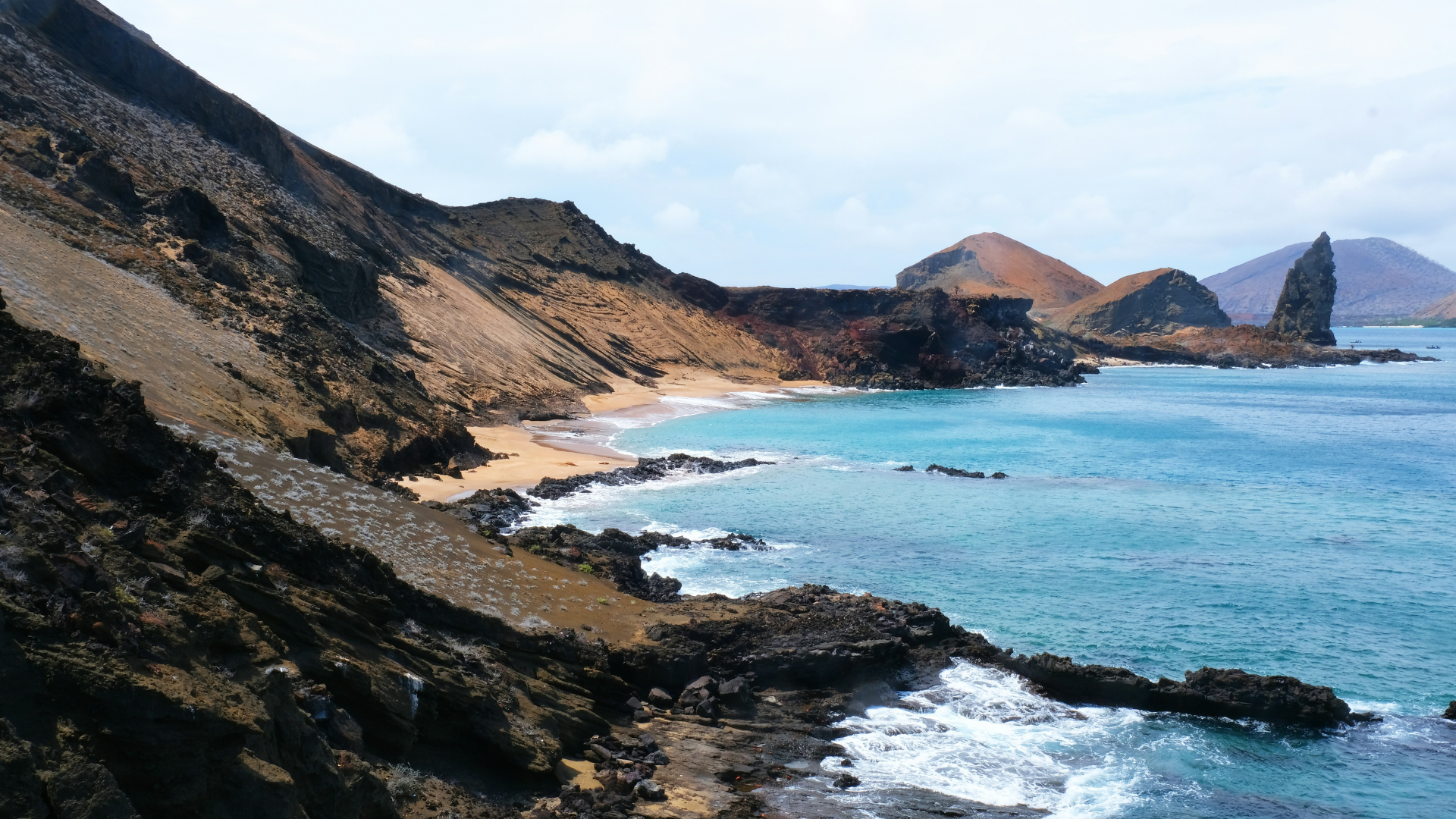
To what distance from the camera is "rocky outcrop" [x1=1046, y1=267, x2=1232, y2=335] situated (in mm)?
154500

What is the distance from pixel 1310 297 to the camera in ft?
418

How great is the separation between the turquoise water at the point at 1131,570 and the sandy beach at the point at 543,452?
3.02 m

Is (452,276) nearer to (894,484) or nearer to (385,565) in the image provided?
(894,484)

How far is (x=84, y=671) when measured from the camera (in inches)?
252

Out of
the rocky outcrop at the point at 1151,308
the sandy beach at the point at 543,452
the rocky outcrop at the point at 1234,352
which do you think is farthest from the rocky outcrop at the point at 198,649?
the rocky outcrop at the point at 1151,308

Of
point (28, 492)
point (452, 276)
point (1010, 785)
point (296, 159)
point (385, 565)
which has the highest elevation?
point (296, 159)

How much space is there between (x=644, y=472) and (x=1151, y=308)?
145590 mm

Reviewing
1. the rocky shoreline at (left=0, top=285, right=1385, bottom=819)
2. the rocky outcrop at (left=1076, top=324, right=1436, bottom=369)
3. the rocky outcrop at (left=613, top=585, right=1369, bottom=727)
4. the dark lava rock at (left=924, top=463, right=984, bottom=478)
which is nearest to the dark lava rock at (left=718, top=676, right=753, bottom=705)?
the rocky shoreline at (left=0, top=285, right=1385, bottom=819)

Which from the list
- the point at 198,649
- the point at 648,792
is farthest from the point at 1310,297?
the point at 198,649

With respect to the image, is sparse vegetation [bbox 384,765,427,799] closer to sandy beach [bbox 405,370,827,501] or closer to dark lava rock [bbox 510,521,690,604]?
dark lava rock [bbox 510,521,690,604]

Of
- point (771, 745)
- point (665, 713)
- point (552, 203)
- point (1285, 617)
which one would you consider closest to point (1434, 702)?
point (1285, 617)

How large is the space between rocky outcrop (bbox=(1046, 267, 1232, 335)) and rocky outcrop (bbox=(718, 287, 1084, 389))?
67508mm

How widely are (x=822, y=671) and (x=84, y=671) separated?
10919 millimetres

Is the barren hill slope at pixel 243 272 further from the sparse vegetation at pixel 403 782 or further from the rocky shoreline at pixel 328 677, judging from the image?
the sparse vegetation at pixel 403 782
